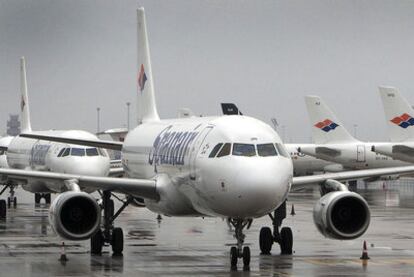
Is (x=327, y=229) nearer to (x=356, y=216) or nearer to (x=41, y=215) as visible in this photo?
(x=356, y=216)

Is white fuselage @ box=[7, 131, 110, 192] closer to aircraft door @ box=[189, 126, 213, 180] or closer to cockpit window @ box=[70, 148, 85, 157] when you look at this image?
cockpit window @ box=[70, 148, 85, 157]

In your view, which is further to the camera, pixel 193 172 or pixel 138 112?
pixel 138 112

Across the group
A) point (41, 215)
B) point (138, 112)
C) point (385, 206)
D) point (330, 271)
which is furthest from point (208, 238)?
point (385, 206)

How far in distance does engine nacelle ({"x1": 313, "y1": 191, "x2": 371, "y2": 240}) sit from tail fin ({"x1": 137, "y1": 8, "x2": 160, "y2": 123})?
45.7 feet

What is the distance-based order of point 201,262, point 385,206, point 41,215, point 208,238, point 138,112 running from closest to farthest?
1. point 201,262
2. point 208,238
3. point 138,112
4. point 41,215
5. point 385,206

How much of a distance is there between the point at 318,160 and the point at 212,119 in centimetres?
7080

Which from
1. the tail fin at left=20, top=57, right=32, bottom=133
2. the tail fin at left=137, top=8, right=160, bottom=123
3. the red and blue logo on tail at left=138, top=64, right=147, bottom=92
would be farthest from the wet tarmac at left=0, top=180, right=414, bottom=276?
the tail fin at left=20, top=57, right=32, bottom=133

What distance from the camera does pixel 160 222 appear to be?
1599 inches

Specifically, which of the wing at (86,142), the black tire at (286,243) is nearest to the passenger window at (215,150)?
the black tire at (286,243)

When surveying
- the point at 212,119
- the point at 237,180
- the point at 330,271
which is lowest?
the point at 330,271

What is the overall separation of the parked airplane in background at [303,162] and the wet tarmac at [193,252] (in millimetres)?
50781

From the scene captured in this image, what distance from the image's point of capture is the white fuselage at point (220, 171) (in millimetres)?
21375

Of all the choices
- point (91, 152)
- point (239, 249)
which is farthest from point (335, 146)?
point (239, 249)

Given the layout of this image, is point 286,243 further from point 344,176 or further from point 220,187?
point 220,187
